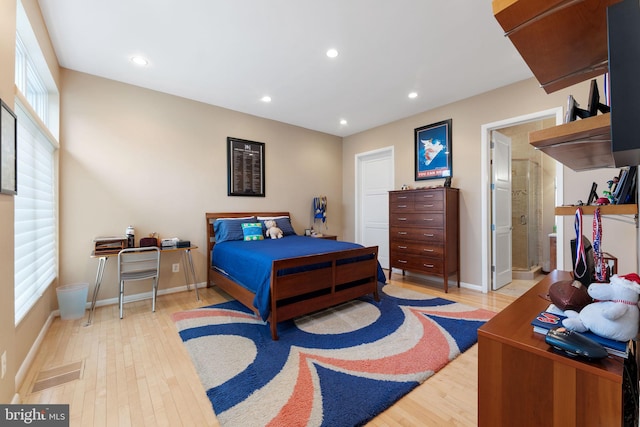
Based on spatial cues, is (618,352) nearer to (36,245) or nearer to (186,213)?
(36,245)

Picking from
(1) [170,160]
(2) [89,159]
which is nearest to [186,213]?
(1) [170,160]

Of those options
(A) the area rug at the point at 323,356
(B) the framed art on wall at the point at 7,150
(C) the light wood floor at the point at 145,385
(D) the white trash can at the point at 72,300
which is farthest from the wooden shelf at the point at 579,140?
(D) the white trash can at the point at 72,300

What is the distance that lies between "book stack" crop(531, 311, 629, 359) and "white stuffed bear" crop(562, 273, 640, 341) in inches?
→ 0.6

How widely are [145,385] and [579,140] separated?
249 cm

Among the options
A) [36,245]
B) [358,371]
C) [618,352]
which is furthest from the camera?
[36,245]

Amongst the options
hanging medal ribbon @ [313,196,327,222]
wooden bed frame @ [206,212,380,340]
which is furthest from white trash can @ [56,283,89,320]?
hanging medal ribbon @ [313,196,327,222]

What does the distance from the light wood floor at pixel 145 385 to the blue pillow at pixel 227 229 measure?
131cm

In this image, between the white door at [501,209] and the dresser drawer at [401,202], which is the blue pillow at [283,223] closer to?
the dresser drawer at [401,202]

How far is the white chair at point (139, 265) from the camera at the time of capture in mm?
2867

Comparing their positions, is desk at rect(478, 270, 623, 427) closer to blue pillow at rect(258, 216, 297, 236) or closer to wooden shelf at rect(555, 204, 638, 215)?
wooden shelf at rect(555, 204, 638, 215)

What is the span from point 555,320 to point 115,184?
4064 mm

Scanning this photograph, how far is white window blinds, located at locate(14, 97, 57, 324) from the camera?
2010mm

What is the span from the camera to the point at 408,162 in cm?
448

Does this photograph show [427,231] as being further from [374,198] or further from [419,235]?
[374,198]
